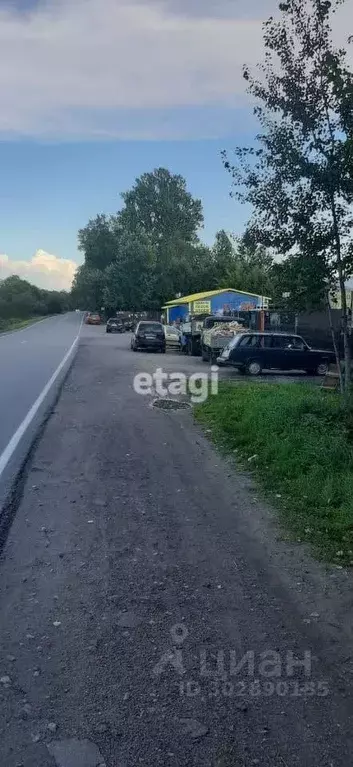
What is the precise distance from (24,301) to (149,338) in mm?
79269

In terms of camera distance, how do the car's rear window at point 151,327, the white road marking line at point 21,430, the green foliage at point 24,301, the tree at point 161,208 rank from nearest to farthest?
1. the white road marking line at point 21,430
2. the car's rear window at point 151,327
3. the tree at point 161,208
4. the green foliage at point 24,301

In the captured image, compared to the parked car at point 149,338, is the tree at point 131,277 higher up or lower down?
higher up

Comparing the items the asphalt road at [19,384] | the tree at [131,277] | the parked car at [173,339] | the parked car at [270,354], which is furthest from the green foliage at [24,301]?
the parked car at [270,354]

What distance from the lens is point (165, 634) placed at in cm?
409

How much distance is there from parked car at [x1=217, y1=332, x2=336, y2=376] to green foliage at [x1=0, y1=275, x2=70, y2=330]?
56.4 m

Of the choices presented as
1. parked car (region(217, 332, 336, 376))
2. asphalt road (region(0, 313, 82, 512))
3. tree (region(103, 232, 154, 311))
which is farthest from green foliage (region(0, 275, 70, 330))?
parked car (region(217, 332, 336, 376))

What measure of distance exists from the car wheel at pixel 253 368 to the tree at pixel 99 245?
231 ft

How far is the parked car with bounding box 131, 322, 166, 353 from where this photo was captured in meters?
34.1

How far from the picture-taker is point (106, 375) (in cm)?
2038

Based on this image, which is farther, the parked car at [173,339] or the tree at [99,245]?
the tree at [99,245]

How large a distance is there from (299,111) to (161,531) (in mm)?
8125

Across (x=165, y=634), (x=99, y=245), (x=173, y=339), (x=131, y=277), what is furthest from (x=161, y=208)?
(x=165, y=634)

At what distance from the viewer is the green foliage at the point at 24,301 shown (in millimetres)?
100281

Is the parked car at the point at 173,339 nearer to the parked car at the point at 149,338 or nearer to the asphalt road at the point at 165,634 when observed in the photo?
the parked car at the point at 149,338
